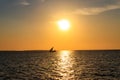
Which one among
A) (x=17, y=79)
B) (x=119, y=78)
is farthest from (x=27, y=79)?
(x=119, y=78)

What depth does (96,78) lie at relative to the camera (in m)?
57.6

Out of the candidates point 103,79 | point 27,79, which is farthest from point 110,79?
point 27,79

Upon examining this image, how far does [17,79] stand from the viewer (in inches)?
2200

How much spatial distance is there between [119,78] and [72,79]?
1095 cm

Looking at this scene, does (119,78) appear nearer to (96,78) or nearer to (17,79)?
(96,78)

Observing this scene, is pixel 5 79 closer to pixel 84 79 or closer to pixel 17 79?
pixel 17 79

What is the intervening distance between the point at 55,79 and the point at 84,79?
6.75 meters

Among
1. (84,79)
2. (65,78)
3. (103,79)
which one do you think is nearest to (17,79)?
(65,78)

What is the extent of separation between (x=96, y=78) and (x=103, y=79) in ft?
6.84

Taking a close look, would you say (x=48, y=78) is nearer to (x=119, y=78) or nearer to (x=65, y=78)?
(x=65, y=78)

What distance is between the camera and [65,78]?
58.7m

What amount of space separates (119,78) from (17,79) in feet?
77.6

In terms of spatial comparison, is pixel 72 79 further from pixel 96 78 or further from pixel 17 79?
pixel 17 79

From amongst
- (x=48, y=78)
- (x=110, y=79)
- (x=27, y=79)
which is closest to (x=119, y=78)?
(x=110, y=79)
